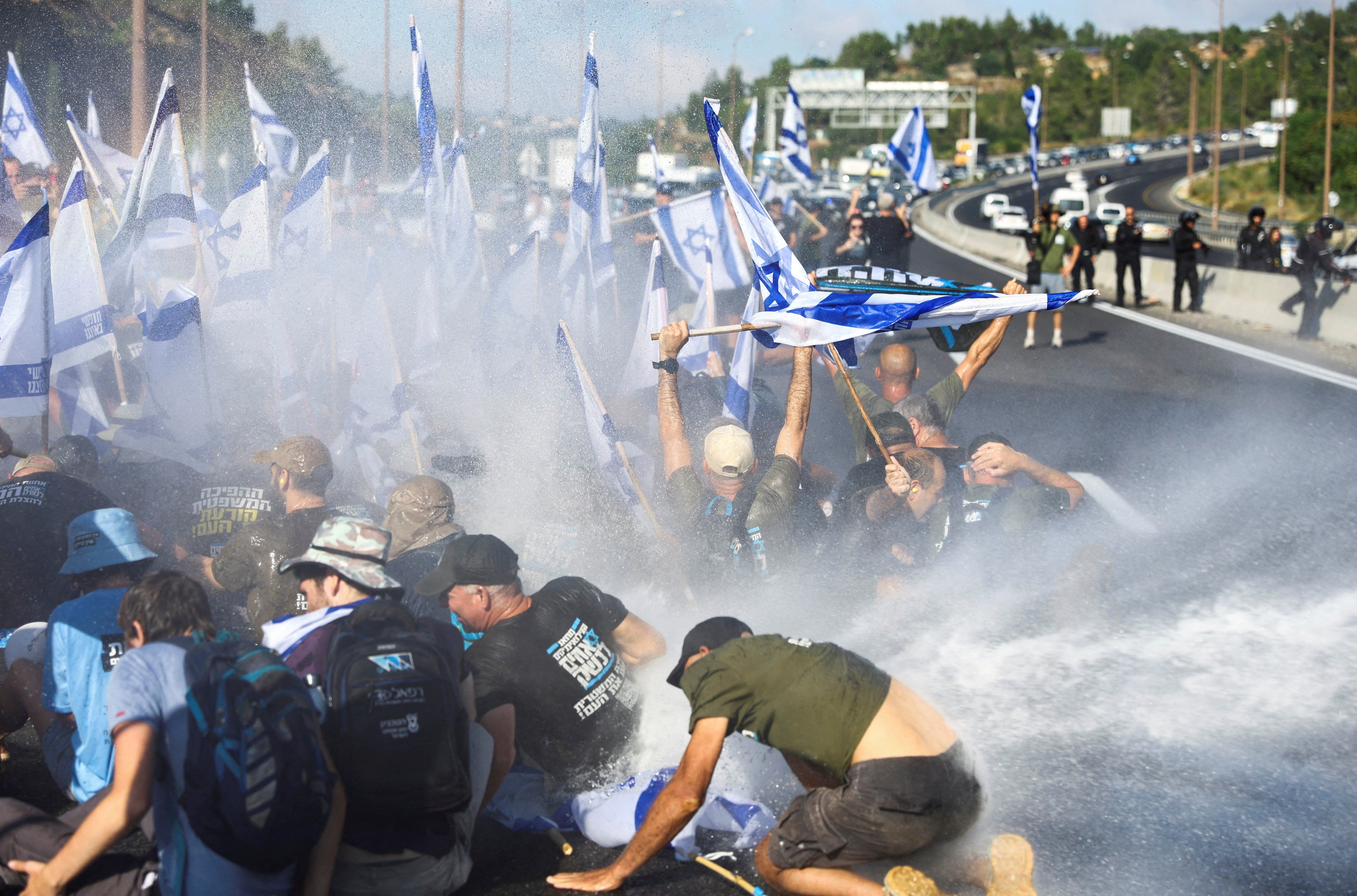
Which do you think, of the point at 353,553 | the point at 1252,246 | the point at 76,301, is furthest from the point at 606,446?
the point at 1252,246

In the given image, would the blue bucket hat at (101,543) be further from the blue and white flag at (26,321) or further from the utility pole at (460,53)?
the utility pole at (460,53)

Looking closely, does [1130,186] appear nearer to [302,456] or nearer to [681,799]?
[302,456]

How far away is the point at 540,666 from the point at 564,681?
103mm

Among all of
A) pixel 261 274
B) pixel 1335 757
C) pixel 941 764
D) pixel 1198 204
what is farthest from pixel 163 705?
pixel 1198 204

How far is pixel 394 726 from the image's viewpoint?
3.45 metres

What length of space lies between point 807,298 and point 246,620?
3042 millimetres

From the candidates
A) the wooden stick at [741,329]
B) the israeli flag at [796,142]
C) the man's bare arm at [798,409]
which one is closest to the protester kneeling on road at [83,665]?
the wooden stick at [741,329]

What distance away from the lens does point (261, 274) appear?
815cm

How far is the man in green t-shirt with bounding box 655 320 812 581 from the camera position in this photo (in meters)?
5.54

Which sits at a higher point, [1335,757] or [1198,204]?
[1198,204]

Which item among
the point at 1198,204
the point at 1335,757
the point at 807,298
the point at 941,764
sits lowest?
the point at 1335,757

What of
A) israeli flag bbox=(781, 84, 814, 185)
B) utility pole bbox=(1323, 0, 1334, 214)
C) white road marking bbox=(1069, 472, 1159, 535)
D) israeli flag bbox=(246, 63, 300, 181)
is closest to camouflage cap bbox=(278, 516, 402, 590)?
white road marking bbox=(1069, 472, 1159, 535)

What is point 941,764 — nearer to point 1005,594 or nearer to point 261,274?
point 1005,594

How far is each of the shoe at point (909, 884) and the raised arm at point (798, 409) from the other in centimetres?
248
